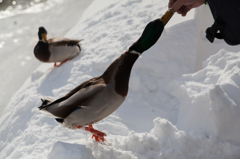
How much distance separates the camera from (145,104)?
8.88 feet

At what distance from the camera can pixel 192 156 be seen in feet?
6.06

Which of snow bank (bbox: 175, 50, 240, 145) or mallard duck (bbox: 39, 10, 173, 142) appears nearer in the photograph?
mallard duck (bbox: 39, 10, 173, 142)

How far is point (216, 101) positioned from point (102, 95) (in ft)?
2.66

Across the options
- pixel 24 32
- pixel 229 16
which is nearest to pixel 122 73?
pixel 229 16

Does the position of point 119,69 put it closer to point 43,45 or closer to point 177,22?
point 177,22

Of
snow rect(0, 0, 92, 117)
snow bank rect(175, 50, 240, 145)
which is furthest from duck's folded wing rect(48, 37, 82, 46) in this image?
snow bank rect(175, 50, 240, 145)

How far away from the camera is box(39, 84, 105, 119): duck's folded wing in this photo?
1.78 m

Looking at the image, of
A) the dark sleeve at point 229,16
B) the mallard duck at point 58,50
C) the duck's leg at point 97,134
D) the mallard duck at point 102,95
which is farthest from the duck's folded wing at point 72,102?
the mallard duck at point 58,50

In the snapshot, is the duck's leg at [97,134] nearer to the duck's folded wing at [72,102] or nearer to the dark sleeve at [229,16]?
the duck's folded wing at [72,102]

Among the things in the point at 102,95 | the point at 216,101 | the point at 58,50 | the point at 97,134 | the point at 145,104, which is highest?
the point at 102,95

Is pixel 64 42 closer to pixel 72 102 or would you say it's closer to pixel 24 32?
pixel 24 32

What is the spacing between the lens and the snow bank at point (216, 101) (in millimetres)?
1957

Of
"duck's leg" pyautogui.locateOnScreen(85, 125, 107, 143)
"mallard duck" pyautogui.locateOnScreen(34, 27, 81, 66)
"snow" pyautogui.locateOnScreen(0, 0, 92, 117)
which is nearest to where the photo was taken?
"duck's leg" pyautogui.locateOnScreen(85, 125, 107, 143)

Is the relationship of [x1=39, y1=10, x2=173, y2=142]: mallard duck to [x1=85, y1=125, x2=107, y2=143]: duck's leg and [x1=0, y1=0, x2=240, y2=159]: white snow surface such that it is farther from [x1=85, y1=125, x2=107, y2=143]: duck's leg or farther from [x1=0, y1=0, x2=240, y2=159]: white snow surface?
[x1=0, y1=0, x2=240, y2=159]: white snow surface
